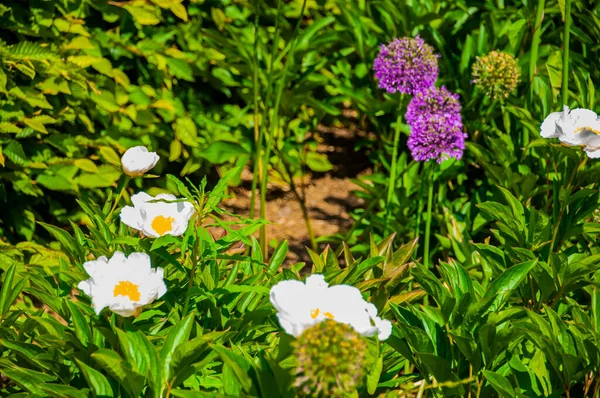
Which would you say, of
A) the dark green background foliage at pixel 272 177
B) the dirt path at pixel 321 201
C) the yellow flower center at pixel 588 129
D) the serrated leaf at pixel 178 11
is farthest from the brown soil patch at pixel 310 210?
the yellow flower center at pixel 588 129

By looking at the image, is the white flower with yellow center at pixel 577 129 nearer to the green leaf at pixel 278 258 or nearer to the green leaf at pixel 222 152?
the green leaf at pixel 278 258

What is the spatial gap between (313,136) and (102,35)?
141 centimetres

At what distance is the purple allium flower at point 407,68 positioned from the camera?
8.07ft

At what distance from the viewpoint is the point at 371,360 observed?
4.72 feet

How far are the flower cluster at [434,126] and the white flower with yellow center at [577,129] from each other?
0.41 m

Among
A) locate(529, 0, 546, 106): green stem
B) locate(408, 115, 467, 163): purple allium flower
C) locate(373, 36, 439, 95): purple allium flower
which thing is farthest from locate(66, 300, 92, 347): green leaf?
locate(529, 0, 546, 106): green stem

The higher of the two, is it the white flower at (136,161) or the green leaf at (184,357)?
the white flower at (136,161)

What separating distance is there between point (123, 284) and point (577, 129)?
1.16 metres

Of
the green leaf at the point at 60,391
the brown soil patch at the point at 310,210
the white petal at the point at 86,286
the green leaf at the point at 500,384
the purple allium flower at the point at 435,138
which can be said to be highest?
the white petal at the point at 86,286

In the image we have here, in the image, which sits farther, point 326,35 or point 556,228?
point 326,35

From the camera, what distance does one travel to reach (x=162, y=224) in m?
1.58

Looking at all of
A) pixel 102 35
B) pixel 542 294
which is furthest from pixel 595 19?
pixel 102 35

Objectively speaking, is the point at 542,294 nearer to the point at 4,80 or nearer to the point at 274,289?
the point at 274,289

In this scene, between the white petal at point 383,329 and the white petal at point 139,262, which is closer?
the white petal at point 383,329
